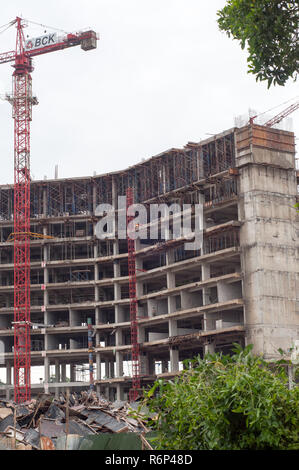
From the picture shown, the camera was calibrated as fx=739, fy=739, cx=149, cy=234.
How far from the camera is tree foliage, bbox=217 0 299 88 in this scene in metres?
18.3

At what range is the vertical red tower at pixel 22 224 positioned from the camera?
89.6 metres

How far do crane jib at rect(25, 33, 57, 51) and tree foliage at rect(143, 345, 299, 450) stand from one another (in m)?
83.9

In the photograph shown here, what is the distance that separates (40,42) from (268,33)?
82130mm

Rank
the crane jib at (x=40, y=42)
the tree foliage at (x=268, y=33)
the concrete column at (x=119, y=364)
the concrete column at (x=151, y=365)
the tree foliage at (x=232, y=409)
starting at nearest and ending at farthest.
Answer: the tree foliage at (x=232, y=409), the tree foliage at (x=268, y=33), the concrete column at (x=119, y=364), the concrete column at (x=151, y=365), the crane jib at (x=40, y=42)

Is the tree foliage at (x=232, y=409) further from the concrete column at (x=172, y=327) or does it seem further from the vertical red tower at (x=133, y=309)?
the vertical red tower at (x=133, y=309)

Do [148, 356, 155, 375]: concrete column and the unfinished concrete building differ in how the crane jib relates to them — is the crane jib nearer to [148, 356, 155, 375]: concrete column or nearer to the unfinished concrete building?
the unfinished concrete building

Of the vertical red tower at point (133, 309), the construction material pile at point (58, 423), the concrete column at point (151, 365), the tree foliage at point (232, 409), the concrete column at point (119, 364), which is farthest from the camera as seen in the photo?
the concrete column at point (151, 365)

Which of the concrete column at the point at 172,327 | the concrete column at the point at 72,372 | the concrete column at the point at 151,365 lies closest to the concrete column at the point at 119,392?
the concrete column at the point at 151,365

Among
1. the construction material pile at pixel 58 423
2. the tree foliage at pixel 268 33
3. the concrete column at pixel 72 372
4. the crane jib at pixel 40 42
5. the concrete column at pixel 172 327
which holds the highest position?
the crane jib at pixel 40 42

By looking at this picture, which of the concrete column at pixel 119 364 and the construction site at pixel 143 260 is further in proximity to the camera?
the concrete column at pixel 119 364

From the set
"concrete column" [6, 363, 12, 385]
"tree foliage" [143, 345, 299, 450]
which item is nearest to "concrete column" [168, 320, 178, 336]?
"concrete column" [6, 363, 12, 385]

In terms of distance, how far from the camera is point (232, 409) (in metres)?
16.2

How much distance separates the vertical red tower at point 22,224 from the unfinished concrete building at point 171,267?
246cm
